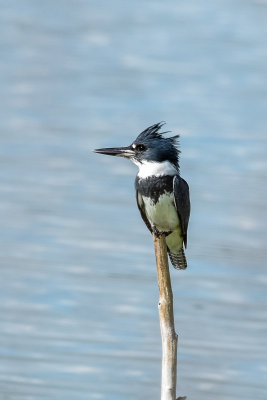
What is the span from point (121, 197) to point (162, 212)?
361cm

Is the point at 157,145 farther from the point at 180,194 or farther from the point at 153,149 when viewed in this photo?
the point at 180,194

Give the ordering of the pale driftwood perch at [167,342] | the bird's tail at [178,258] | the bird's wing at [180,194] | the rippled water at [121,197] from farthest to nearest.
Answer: the rippled water at [121,197] → the bird's tail at [178,258] → the bird's wing at [180,194] → the pale driftwood perch at [167,342]

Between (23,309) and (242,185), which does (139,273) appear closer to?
(23,309)

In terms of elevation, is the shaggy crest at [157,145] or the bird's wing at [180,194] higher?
the shaggy crest at [157,145]

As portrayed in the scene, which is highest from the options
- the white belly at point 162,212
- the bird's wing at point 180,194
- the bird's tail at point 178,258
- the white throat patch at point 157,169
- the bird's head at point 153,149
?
the bird's head at point 153,149

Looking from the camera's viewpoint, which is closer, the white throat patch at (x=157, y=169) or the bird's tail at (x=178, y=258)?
the white throat patch at (x=157, y=169)

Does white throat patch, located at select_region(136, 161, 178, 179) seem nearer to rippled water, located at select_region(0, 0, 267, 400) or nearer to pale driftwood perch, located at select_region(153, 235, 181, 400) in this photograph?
pale driftwood perch, located at select_region(153, 235, 181, 400)

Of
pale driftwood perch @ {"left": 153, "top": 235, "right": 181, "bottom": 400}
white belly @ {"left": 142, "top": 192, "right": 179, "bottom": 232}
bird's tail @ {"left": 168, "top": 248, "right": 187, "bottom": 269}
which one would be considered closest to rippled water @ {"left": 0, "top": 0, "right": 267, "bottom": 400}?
bird's tail @ {"left": 168, "top": 248, "right": 187, "bottom": 269}

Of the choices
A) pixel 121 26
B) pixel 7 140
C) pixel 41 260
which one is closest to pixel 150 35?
pixel 121 26

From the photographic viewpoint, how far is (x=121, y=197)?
10125 millimetres

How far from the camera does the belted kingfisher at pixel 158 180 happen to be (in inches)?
254

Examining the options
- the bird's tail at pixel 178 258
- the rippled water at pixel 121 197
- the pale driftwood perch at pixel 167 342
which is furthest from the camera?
the rippled water at pixel 121 197

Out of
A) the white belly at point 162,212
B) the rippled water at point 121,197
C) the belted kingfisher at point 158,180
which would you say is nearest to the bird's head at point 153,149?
the belted kingfisher at point 158,180

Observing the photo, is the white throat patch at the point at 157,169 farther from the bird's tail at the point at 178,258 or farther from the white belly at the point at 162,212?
Answer: the bird's tail at the point at 178,258
